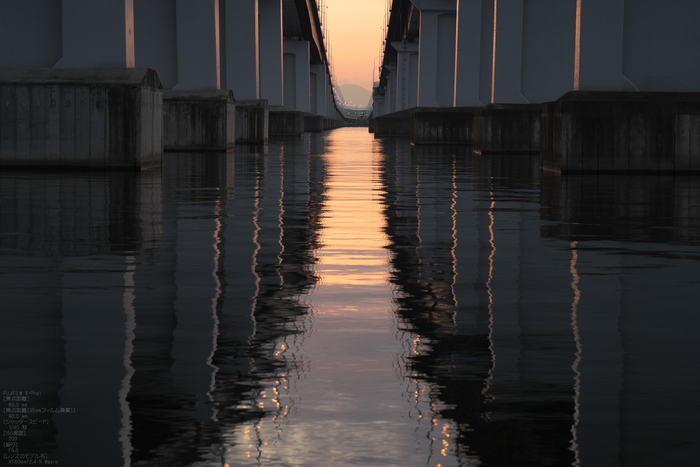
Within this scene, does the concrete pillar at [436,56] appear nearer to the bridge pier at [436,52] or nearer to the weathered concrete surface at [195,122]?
the bridge pier at [436,52]

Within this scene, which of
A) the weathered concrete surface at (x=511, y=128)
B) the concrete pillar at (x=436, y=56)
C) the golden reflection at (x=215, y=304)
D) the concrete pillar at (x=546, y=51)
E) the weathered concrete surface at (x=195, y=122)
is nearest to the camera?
the golden reflection at (x=215, y=304)

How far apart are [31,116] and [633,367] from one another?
1544 centimetres

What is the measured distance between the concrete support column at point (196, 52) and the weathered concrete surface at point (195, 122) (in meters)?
1.14

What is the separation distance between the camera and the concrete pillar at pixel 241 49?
139ft

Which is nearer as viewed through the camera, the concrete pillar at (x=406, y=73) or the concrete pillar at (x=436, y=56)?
the concrete pillar at (x=436, y=56)

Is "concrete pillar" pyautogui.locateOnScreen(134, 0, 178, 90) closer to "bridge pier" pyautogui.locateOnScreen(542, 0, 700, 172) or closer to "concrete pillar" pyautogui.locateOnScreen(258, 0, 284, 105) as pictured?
"bridge pier" pyautogui.locateOnScreen(542, 0, 700, 172)

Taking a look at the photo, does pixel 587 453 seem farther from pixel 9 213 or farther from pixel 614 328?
pixel 9 213

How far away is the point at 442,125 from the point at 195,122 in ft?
50.2

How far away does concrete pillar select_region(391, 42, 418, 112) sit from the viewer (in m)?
89.6

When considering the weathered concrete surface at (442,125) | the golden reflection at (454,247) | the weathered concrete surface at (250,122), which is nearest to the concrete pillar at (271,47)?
the weathered concrete surface at (250,122)

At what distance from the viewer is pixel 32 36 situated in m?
18.7

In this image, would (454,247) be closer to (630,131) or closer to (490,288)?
(490,288)

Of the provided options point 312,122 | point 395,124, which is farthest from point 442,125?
point 312,122

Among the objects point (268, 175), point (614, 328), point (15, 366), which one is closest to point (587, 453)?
point (614, 328)
